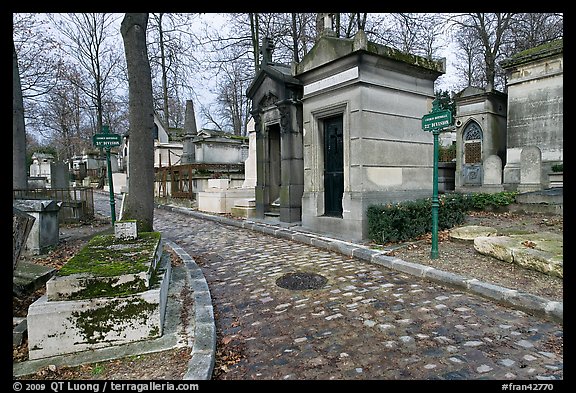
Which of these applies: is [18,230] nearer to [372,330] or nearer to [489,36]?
[372,330]

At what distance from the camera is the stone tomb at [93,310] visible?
121 inches

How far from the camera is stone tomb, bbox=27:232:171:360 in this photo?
307 centimetres

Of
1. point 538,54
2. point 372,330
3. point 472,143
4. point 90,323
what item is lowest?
point 372,330

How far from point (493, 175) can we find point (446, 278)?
1190cm

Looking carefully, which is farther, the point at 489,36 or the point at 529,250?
the point at 489,36

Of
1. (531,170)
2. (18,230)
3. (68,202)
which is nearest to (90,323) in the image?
(18,230)

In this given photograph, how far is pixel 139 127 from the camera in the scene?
621 cm

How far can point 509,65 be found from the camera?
50.5ft

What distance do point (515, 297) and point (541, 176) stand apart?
34.0 feet

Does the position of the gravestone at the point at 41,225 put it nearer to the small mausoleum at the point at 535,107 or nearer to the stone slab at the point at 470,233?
the stone slab at the point at 470,233

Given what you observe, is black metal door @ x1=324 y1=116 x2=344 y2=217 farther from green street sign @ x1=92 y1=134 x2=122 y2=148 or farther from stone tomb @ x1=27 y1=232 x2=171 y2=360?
stone tomb @ x1=27 y1=232 x2=171 y2=360

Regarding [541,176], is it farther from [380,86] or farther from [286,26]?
[286,26]
